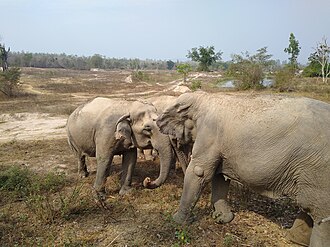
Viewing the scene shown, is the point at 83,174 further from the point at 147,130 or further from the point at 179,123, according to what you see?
the point at 179,123

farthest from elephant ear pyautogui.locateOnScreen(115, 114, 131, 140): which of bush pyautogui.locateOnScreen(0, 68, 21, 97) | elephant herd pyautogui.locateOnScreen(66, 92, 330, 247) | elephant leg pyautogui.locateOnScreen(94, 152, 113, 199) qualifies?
bush pyautogui.locateOnScreen(0, 68, 21, 97)

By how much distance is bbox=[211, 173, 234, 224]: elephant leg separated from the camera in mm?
5277

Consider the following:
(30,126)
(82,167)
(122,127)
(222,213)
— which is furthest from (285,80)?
(222,213)

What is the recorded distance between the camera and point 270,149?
3959 mm

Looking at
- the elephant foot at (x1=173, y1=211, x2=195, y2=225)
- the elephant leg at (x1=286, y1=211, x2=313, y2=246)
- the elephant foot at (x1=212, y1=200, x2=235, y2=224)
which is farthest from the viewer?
the elephant foot at (x1=212, y1=200, x2=235, y2=224)

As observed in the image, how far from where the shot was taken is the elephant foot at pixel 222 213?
17.2 feet

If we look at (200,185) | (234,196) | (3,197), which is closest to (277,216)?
(234,196)

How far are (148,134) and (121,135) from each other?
1.56 feet

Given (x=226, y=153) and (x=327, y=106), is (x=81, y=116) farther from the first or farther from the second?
(x=327, y=106)

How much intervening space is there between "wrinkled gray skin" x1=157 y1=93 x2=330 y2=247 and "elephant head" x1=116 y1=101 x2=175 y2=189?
1.21 meters

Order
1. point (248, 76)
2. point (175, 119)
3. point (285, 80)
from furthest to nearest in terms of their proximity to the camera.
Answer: point (248, 76)
point (285, 80)
point (175, 119)

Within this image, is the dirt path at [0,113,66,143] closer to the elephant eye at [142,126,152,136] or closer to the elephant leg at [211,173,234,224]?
the elephant eye at [142,126,152,136]

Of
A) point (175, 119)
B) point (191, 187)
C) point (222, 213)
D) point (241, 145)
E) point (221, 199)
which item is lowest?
point (222, 213)

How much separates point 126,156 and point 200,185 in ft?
8.06
